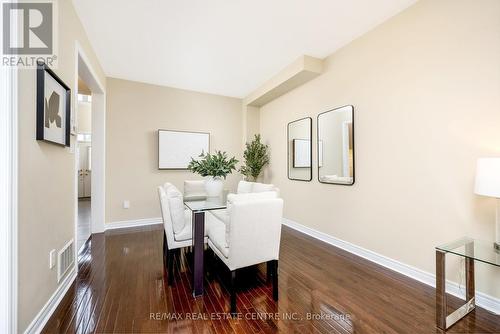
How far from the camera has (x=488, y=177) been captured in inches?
60.8

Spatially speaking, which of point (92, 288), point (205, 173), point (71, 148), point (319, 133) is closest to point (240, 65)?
point (319, 133)

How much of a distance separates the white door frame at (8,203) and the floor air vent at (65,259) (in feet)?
2.20

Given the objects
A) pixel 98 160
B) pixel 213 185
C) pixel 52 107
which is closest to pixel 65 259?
pixel 52 107

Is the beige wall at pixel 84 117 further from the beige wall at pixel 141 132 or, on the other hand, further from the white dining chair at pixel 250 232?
the white dining chair at pixel 250 232

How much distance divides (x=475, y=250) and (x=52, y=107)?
11.4ft

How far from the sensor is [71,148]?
221cm

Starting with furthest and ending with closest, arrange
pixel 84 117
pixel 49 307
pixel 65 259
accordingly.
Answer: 1. pixel 84 117
2. pixel 65 259
3. pixel 49 307

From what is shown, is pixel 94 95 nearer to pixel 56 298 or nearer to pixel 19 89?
pixel 19 89

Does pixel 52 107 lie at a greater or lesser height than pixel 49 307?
greater

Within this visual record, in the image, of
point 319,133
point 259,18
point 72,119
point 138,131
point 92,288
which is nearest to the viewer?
point 92,288

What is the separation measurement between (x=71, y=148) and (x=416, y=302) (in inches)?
139

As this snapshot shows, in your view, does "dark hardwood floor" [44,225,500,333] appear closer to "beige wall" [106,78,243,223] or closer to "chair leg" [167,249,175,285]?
"chair leg" [167,249,175,285]

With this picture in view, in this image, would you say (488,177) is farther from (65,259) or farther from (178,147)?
(178,147)

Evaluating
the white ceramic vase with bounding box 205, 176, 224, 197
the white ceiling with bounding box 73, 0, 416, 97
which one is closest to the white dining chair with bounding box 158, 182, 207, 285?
the white ceramic vase with bounding box 205, 176, 224, 197
